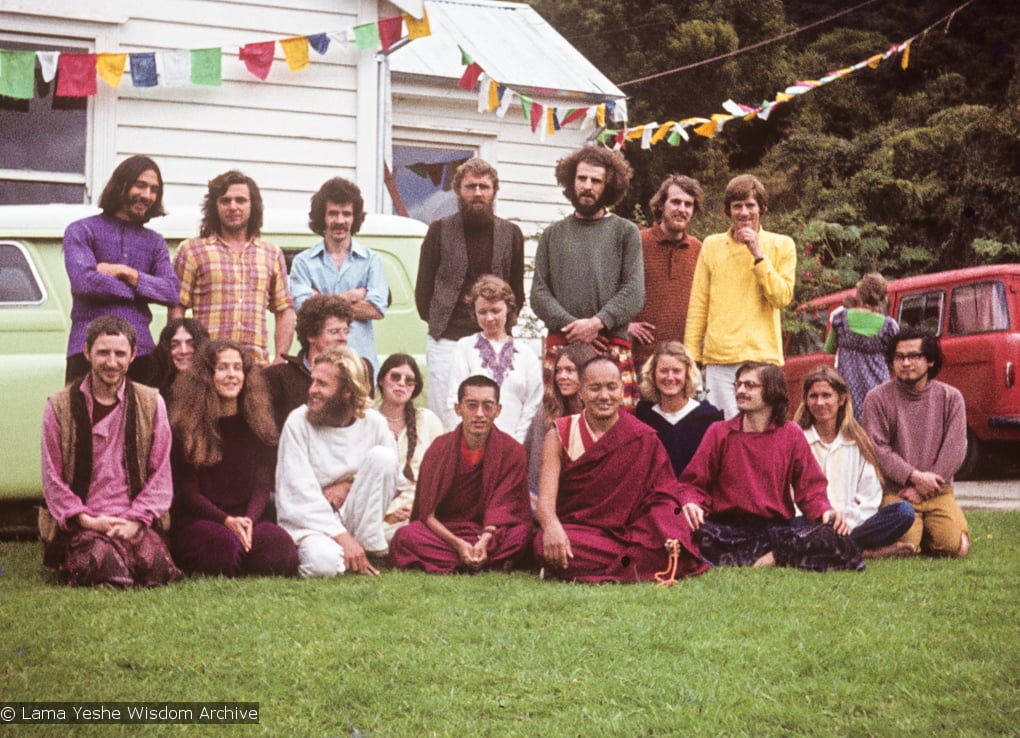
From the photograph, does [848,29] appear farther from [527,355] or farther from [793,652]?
[793,652]

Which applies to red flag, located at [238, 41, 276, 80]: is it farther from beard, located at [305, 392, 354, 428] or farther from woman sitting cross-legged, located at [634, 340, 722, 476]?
woman sitting cross-legged, located at [634, 340, 722, 476]

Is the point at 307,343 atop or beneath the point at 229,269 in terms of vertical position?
beneath

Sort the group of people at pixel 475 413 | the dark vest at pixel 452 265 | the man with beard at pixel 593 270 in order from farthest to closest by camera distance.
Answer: the dark vest at pixel 452 265
the man with beard at pixel 593 270
the group of people at pixel 475 413

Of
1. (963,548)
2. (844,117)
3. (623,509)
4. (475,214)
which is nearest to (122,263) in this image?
(475,214)

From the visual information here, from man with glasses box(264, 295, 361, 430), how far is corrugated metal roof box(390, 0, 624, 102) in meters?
6.14

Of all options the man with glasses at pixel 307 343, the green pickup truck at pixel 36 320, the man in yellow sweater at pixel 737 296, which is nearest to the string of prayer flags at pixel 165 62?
the green pickup truck at pixel 36 320

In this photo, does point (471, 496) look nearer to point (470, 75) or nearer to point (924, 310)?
point (470, 75)

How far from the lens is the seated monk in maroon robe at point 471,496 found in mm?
6152

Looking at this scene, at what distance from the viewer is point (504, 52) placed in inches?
561

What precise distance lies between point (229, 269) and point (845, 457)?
→ 3.44 meters

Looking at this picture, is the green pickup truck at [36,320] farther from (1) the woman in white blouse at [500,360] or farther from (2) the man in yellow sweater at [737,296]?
(2) the man in yellow sweater at [737,296]

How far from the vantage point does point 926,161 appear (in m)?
18.5

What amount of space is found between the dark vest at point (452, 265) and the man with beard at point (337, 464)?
2.64ft

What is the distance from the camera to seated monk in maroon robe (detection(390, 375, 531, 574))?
6152 millimetres
